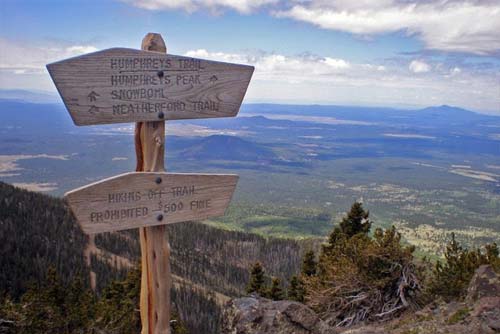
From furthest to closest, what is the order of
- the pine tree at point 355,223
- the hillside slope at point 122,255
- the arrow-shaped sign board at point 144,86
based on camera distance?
the hillside slope at point 122,255
the pine tree at point 355,223
the arrow-shaped sign board at point 144,86

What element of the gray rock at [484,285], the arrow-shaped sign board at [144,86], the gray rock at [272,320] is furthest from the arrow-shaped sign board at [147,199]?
the gray rock at [484,285]

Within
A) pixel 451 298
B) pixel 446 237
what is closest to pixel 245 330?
pixel 451 298

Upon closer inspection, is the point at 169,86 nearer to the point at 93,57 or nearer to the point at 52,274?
the point at 93,57

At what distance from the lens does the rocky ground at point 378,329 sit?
29.6 ft

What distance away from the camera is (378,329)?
10.2m

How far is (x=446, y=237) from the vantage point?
118000 mm

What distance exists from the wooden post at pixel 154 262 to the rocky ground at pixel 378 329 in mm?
4927

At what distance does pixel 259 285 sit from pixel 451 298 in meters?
17.3

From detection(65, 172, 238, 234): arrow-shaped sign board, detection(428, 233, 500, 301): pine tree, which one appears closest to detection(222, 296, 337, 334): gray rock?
detection(428, 233, 500, 301): pine tree

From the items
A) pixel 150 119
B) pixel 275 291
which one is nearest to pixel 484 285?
pixel 150 119

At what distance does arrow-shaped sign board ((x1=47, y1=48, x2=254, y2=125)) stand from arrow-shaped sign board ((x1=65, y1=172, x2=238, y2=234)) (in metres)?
0.71

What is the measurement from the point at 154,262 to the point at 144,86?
7.09 ft

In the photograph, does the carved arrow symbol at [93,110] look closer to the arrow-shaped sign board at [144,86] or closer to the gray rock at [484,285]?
the arrow-shaped sign board at [144,86]

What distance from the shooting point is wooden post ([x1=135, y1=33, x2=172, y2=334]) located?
5.25m
